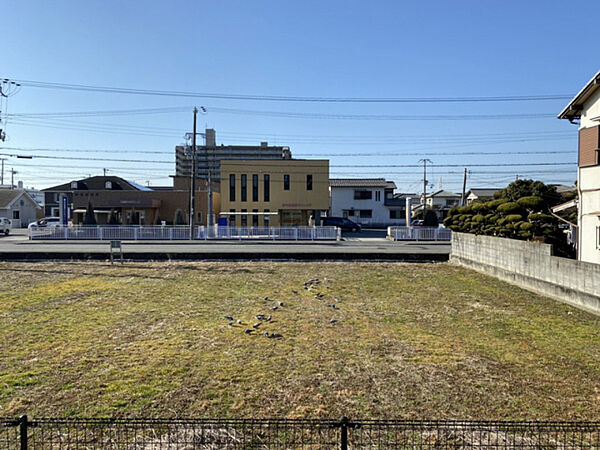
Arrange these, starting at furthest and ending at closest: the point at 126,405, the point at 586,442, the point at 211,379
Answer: the point at 211,379 < the point at 126,405 < the point at 586,442

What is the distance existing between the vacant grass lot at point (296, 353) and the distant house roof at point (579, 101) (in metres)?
5.84

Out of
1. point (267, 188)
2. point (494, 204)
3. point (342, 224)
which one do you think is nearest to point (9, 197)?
point (267, 188)

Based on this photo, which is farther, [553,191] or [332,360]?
[553,191]

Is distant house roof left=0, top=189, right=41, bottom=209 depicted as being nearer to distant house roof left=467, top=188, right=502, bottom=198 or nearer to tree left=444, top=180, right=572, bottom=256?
tree left=444, top=180, right=572, bottom=256

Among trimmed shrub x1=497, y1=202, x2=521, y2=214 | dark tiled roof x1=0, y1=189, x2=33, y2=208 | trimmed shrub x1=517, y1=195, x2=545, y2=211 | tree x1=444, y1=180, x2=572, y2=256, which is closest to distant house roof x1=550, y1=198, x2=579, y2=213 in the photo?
tree x1=444, y1=180, x2=572, y2=256

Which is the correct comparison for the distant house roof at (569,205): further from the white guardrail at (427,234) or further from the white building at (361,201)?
the white building at (361,201)

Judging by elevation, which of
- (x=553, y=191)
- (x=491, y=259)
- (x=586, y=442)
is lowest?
(x=586, y=442)

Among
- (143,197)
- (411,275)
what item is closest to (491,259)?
(411,275)

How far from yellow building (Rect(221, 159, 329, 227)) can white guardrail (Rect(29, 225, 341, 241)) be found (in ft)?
25.2

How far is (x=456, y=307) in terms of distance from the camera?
9695 mm

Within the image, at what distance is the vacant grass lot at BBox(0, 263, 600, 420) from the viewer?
4676 millimetres

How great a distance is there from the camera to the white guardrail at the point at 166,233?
2786 cm

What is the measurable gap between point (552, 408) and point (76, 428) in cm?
497

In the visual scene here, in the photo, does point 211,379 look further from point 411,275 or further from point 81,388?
point 411,275
